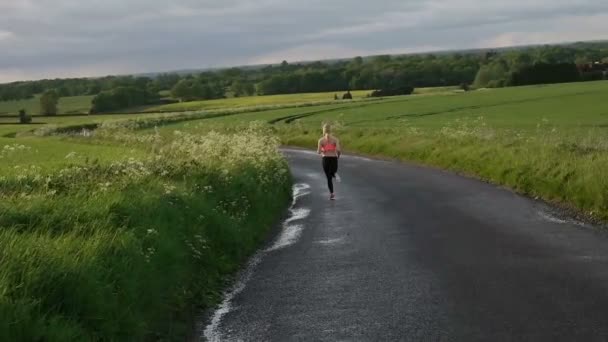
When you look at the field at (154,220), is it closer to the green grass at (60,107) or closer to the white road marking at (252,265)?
the white road marking at (252,265)

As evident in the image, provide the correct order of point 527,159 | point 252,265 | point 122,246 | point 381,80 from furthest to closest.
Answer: point 381,80
point 527,159
point 252,265
point 122,246

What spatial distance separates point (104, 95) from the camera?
349ft

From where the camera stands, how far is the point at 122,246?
23.5 feet

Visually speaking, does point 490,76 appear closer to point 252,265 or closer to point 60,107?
point 60,107

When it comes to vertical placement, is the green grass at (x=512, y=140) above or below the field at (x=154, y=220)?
below

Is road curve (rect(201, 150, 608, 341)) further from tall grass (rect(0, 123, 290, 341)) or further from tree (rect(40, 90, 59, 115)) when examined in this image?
tree (rect(40, 90, 59, 115))

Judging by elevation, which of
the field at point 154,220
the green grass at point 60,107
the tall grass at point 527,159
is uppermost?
the field at point 154,220

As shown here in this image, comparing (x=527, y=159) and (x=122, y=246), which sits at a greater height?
(x=122, y=246)

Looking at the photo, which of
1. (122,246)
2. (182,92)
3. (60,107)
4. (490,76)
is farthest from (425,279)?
(182,92)

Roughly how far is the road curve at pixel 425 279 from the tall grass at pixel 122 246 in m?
0.50

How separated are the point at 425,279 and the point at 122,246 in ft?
12.2

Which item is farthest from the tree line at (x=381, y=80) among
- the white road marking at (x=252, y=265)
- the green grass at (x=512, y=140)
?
the white road marking at (x=252, y=265)

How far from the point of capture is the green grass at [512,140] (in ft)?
50.6

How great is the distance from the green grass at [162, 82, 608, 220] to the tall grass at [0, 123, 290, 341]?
6542mm
